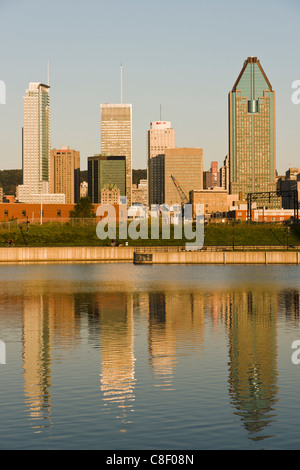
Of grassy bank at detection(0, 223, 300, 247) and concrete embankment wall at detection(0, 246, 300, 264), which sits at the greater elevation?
grassy bank at detection(0, 223, 300, 247)

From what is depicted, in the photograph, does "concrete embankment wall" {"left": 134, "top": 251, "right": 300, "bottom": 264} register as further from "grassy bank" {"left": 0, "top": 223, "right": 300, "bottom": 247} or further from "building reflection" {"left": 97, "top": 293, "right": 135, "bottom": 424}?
"building reflection" {"left": 97, "top": 293, "right": 135, "bottom": 424}

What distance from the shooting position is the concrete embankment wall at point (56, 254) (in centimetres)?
11275

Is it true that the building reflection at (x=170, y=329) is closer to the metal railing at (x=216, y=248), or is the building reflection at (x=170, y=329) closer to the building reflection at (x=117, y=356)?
the building reflection at (x=117, y=356)

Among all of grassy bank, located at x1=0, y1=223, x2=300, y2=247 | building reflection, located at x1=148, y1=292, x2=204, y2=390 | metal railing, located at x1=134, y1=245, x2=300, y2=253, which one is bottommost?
building reflection, located at x1=148, y1=292, x2=204, y2=390

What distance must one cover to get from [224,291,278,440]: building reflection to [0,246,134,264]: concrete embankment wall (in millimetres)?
64452

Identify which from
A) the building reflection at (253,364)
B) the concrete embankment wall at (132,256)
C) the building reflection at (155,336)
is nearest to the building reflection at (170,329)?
the building reflection at (155,336)

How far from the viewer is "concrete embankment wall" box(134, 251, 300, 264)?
106250 millimetres

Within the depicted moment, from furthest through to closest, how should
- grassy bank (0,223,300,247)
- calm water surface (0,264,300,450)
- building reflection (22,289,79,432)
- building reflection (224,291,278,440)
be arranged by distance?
grassy bank (0,223,300,247) → building reflection (22,289,79,432) → building reflection (224,291,278,440) → calm water surface (0,264,300,450)

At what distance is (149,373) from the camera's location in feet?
89.7

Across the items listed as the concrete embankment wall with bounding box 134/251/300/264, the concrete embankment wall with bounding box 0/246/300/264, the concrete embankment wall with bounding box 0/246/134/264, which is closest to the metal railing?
the concrete embankment wall with bounding box 0/246/300/264

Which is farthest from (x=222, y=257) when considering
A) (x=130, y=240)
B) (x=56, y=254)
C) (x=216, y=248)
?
(x=56, y=254)

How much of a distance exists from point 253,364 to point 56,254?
287 feet

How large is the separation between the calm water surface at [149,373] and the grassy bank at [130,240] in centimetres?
7173
